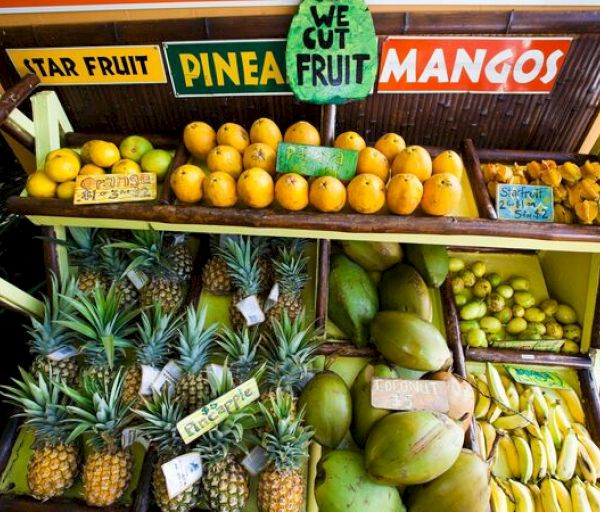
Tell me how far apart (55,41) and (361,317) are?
1742 mm

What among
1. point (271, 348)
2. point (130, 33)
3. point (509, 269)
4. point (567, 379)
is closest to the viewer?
point (130, 33)

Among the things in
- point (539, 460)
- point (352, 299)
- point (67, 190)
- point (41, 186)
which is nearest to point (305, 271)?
point (352, 299)

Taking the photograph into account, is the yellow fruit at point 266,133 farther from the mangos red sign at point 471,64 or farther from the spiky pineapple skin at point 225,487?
the spiky pineapple skin at point 225,487

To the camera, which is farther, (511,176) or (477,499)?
(511,176)

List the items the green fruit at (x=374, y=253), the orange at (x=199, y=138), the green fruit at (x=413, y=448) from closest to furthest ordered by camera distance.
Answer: the green fruit at (x=413, y=448)
the orange at (x=199, y=138)
the green fruit at (x=374, y=253)

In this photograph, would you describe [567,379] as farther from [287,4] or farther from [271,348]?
[287,4]

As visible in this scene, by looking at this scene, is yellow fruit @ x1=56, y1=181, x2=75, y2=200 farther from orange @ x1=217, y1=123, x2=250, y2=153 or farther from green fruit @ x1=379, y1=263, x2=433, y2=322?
green fruit @ x1=379, y1=263, x2=433, y2=322

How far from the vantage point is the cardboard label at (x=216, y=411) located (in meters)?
1.51

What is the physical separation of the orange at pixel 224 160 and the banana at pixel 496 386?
4.81 ft

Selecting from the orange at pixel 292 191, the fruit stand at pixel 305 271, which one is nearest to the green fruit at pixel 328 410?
the fruit stand at pixel 305 271

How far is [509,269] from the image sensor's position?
2.32 m

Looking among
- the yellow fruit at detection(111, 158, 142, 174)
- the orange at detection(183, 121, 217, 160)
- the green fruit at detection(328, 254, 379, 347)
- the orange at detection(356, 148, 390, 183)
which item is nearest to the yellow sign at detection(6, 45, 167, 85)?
the orange at detection(183, 121, 217, 160)

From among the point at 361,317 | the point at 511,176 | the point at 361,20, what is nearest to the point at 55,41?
the point at 361,20

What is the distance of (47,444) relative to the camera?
1644 mm
